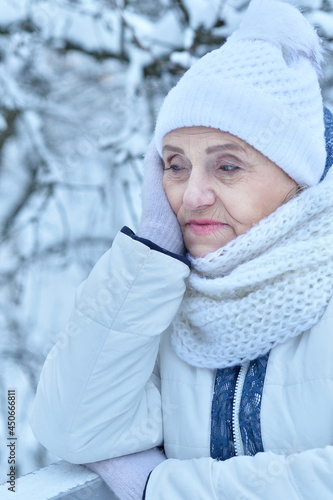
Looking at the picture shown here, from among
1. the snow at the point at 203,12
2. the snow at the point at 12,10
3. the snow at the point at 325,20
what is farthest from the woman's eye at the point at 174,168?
the snow at the point at 12,10

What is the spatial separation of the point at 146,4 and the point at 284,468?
2.85 metres

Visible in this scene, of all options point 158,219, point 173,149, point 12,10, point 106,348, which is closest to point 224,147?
point 173,149

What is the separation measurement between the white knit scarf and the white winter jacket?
0.06m

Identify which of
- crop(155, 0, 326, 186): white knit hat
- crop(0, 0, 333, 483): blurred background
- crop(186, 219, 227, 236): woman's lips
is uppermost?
crop(155, 0, 326, 186): white knit hat

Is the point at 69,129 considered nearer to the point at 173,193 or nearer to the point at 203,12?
the point at 203,12

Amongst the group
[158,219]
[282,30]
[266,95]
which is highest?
[282,30]

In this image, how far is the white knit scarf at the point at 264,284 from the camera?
3.94ft

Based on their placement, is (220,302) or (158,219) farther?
(158,219)

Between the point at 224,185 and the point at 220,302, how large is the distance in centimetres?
30

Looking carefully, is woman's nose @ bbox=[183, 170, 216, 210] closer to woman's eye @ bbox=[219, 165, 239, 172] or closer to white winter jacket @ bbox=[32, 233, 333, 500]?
woman's eye @ bbox=[219, 165, 239, 172]

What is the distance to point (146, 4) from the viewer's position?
122 inches

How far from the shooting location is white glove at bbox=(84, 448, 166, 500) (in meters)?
1.21

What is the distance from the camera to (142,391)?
137cm

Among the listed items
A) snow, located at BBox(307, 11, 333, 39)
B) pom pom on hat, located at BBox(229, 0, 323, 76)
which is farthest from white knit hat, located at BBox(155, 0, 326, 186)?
snow, located at BBox(307, 11, 333, 39)
